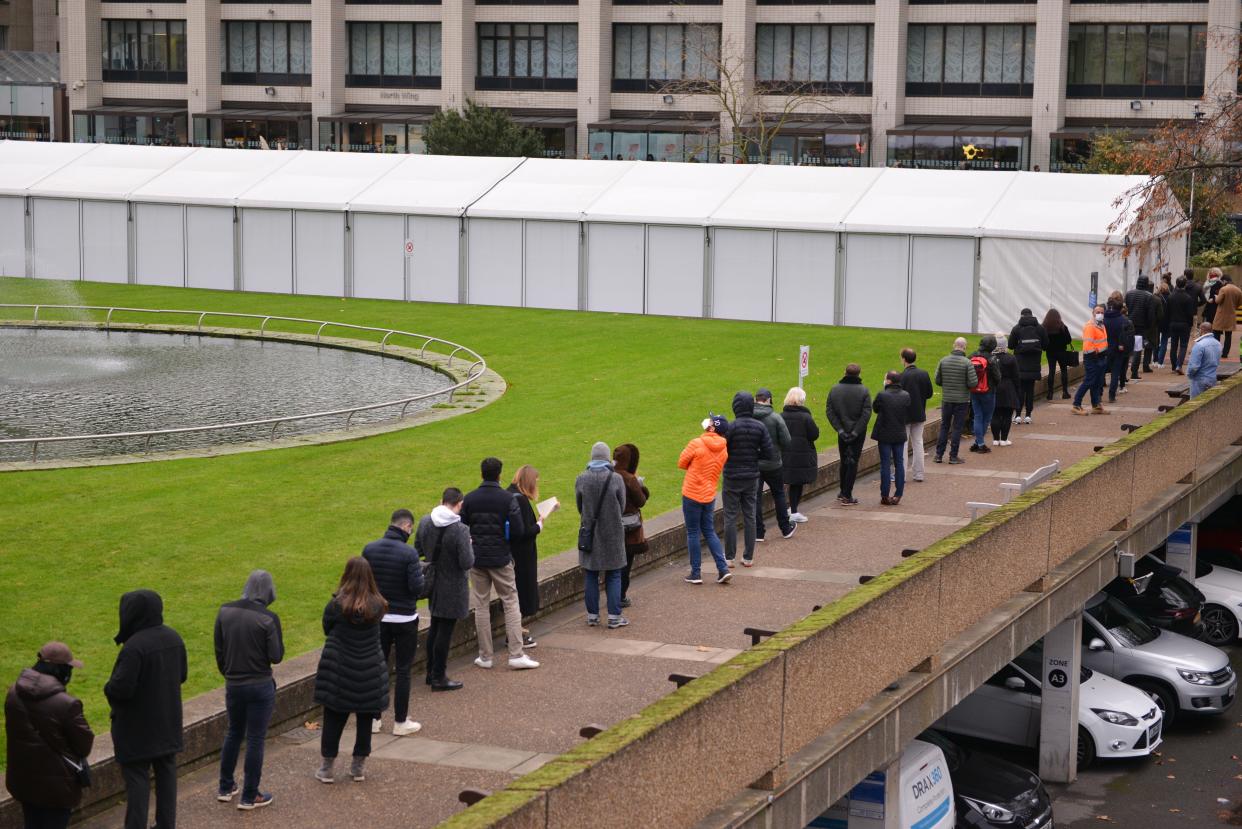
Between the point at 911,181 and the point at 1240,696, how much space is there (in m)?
21.8

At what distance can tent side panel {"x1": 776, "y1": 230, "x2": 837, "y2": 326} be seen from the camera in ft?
130

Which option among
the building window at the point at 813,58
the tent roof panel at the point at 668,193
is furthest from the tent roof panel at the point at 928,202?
the building window at the point at 813,58

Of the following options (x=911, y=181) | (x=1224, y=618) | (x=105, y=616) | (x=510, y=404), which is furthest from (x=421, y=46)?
(x=105, y=616)

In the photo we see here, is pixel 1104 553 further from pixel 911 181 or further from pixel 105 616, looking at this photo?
pixel 911 181

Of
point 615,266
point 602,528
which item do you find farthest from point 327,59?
point 602,528

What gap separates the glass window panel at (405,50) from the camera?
7894 centimetres

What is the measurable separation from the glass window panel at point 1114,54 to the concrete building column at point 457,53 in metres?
28.3

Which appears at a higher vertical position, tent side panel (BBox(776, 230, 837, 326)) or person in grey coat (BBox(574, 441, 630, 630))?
tent side panel (BBox(776, 230, 837, 326))

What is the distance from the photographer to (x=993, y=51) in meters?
71.0

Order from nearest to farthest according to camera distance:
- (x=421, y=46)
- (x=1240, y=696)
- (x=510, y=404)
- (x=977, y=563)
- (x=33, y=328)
A: (x=977, y=563) → (x=1240, y=696) → (x=510, y=404) → (x=33, y=328) → (x=421, y=46)

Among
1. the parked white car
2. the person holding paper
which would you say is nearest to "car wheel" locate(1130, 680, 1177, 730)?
the parked white car

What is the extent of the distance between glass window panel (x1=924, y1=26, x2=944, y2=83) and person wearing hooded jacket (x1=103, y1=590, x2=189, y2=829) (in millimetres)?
65990

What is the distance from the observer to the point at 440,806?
10539 mm

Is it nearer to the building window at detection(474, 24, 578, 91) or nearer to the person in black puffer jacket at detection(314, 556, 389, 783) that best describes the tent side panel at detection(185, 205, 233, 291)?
the building window at detection(474, 24, 578, 91)
